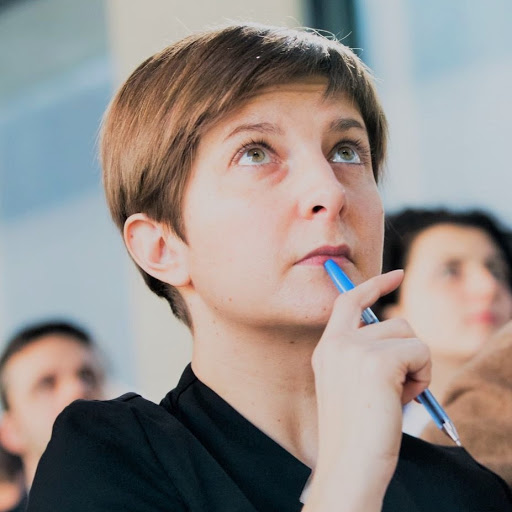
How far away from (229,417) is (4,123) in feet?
9.85

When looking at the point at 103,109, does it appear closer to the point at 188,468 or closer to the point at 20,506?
the point at 20,506

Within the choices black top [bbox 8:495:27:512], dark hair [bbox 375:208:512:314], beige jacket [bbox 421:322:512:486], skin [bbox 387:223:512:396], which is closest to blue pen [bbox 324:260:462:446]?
beige jacket [bbox 421:322:512:486]

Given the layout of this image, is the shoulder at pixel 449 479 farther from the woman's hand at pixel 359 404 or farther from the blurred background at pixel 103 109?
the blurred background at pixel 103 109

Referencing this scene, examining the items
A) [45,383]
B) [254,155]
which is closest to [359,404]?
[254,155]

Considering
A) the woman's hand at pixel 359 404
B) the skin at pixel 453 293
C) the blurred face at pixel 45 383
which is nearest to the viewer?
the woman's hand at pixel 359 404

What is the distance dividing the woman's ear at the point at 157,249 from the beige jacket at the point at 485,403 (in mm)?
481

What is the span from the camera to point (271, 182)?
106cm

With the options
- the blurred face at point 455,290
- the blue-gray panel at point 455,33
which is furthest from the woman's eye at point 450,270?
the blue-gray panel at point 455,33

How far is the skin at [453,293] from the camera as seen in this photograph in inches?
85.6

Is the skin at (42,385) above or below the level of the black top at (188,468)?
below

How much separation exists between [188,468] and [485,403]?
1.87 feet

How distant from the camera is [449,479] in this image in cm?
112

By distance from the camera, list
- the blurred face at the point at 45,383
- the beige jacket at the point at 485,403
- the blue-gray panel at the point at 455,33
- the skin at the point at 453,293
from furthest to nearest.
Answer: the blue-gray panel at the point at 455,33 < the blurred face at the point at 45,383 < the skin at the point at 453,293 < the beige jacket at the point at 485,403

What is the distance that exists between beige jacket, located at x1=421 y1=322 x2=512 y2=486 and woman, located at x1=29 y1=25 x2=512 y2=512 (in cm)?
18
